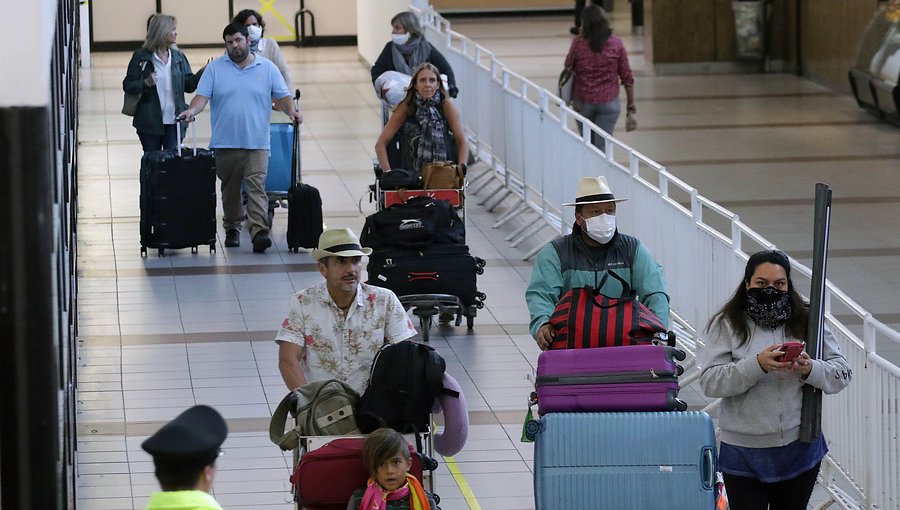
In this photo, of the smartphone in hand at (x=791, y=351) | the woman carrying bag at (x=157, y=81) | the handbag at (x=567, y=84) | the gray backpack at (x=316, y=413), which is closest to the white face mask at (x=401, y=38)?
the handbag at (x=567, y=84)

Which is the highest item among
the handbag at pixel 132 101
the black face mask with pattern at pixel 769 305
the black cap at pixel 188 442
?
the handbag at pixel 132 101

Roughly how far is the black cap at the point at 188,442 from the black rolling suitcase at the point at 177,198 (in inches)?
350

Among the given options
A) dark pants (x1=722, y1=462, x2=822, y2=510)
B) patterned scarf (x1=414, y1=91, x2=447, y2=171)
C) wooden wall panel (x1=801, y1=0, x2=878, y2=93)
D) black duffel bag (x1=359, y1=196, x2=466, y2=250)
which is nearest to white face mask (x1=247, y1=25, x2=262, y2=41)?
patterned scarf (x1=414, y1=91, x2=447, y2=171)

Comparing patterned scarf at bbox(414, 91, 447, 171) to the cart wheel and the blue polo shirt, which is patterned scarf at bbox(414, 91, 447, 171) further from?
the cart wheel

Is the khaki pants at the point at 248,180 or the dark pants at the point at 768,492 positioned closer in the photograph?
the dark pants at the point at 768,492

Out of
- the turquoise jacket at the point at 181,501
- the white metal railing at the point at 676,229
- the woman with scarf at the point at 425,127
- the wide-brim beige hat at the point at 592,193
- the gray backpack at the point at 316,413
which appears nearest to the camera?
the turquoise jacket at the point at 181,501

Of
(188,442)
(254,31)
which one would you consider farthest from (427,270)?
(188,442)

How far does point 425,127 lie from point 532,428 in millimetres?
6124

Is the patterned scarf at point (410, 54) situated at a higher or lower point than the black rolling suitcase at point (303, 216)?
higher

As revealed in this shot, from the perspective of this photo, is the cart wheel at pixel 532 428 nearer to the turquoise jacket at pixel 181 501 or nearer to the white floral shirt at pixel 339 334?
the white floral shirt at pixel 339 334

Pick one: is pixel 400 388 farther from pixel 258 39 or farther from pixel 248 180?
pixel 258 39

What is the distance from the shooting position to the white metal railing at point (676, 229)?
676cm

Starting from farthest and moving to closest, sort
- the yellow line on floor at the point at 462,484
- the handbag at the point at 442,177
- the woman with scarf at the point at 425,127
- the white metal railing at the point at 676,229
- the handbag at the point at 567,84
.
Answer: the handbag at the point at 567,84 → the woman with scarf at the point at 425,127 → the handbag at the point at 442,177 → the yellow line on floor at the point at 462,484 → the white metal railing at the point at 676,229

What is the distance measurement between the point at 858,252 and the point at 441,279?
4.44 metres
